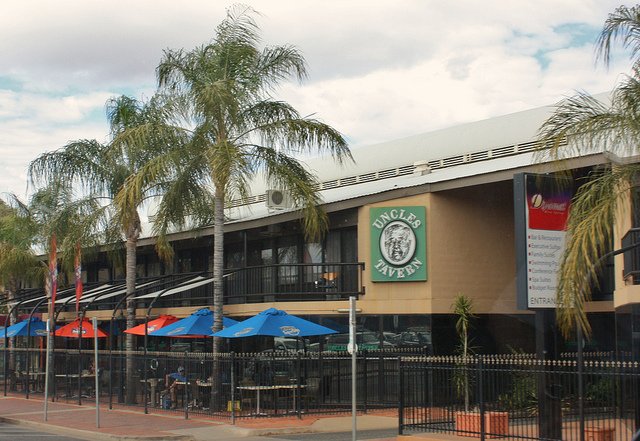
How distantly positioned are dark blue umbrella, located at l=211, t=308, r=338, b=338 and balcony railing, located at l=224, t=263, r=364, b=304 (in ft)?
6.33

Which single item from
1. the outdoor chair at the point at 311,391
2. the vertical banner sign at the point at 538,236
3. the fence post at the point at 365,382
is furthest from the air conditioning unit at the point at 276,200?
the vertical banner sign at the point at 538,236

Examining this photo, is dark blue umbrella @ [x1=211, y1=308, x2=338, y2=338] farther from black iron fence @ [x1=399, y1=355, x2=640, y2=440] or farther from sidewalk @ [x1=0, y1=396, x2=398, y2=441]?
black iron fence @ [x1=399, y1=355, x2=640, y2=440]

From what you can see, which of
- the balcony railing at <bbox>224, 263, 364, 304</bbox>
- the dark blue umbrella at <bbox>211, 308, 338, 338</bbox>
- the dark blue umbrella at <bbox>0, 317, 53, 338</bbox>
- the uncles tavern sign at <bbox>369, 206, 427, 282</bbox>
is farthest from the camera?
the dark blue umbrella at <bbox>0, 317, 53, 338</bbox>

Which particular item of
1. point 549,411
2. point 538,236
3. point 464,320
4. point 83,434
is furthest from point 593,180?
point 83,434

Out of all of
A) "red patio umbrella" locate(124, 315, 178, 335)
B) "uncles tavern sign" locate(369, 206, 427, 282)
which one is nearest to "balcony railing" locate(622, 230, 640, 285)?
"uncles tavern sign" locate(369, 206, 427, 282)

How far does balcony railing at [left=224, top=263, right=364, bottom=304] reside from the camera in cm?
2053

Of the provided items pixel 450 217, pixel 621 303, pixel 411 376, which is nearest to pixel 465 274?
pixel 450 217

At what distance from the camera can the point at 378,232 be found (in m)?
19.7

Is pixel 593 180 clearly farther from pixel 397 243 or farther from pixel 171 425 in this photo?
pixel 171 425

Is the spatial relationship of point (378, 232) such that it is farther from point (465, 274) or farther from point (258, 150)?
point (258, 150)

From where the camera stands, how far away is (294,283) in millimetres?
22250

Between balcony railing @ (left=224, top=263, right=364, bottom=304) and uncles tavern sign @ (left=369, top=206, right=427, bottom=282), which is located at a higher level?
uncles tavern sign @ (left=369, top=206, right=427, bottom=282)

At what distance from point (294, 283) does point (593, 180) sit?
1217 cm

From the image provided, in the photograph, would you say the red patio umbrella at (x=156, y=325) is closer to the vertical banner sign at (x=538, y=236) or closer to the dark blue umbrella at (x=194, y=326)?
the dark blue umbrella at (x=194, y=326)
